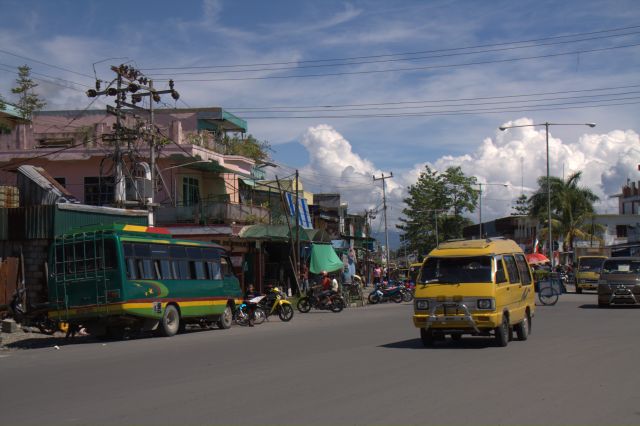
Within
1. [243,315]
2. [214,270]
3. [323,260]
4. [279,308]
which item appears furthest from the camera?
[323,260]

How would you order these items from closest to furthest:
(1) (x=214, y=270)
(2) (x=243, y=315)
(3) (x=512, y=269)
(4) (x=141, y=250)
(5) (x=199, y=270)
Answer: (3) (x=512, y=269), (4) (x=141, y=250), (5) (x=199, y=270), (1) (x=214, y=270), (2) (x=243, y=315)

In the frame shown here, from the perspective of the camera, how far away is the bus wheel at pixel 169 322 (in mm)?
21591

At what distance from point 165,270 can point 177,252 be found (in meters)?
0.89

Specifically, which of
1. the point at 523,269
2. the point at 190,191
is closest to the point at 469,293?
the point at 523,269

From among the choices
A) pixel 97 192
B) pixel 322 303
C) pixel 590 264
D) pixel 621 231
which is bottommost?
pixel 322 303

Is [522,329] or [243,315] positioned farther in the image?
[243,315]

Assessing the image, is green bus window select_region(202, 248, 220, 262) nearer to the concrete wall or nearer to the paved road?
the paved road

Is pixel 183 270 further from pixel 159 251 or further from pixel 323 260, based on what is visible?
pixel 323 260

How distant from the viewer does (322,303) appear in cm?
3222

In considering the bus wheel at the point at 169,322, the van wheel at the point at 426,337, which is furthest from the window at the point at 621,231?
the van wheel at the point at 426,337

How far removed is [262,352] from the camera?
51.6ft

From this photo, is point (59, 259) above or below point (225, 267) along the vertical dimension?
above

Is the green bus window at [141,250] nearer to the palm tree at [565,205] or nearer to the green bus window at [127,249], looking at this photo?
the green bus window at [127,249]

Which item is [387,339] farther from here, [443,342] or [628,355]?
[628,355]
